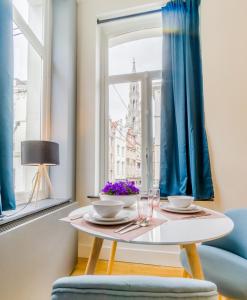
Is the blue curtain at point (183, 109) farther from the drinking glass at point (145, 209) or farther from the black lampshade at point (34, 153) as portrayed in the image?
the black lampshade at point (34, 153)

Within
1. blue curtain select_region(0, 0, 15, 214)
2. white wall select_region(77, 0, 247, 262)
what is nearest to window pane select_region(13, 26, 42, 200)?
blue curtain select_region(0, 0, 15, 214)

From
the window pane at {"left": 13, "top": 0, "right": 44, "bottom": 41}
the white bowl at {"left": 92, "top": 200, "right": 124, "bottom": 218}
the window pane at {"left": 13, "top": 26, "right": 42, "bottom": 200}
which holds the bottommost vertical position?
the white bowl at {"left": 92, "top": 200, "right": 124, "bottom": 218}

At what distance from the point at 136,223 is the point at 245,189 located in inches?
54.4

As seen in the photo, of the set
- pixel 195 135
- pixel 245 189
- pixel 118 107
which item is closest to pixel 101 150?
pixel 118 107

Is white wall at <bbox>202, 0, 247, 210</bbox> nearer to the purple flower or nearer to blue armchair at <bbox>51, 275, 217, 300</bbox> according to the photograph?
the purple flower

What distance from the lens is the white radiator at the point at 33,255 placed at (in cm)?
108

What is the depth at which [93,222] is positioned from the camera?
93 cm

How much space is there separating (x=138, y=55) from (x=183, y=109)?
3.24 ft

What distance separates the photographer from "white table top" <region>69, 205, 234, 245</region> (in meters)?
0.77

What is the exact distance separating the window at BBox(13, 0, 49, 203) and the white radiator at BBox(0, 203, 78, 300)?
425mm

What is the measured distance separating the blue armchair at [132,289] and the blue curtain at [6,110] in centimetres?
99

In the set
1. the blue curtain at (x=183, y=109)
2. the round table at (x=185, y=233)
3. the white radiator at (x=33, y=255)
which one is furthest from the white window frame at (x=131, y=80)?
the round table at (x=185, y=233)

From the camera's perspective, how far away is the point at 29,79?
199 cm

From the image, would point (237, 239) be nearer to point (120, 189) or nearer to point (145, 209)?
point (145, 209)
